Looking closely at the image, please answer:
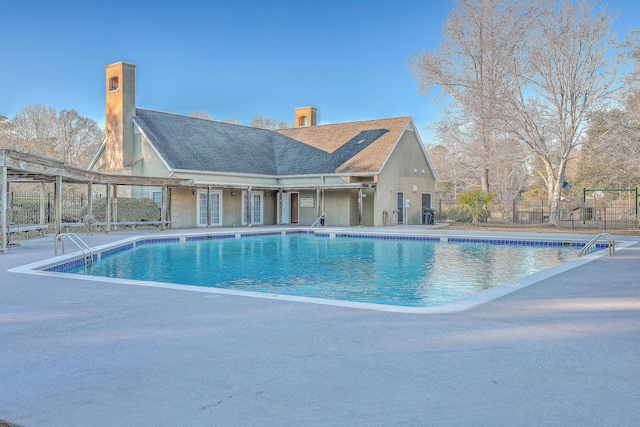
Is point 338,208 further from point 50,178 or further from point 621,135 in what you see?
point 50,178

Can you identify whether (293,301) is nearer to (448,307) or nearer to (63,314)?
(448,307)

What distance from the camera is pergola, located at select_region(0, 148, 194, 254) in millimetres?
12133

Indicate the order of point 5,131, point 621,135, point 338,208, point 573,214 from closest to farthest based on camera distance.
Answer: point 621,135 → point 338,208 → point 573,214 → point 5,131

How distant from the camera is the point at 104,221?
68.9 ft

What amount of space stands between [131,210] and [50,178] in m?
4.99

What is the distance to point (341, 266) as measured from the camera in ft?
39.9

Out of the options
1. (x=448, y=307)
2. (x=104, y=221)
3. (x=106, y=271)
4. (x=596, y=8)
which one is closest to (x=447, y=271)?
(x=448, y=307)

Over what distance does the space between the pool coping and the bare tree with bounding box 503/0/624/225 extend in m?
7.24

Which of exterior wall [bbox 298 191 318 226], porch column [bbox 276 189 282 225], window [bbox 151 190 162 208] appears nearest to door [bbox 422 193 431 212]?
exterior wall [bbox 298 191 318 226]

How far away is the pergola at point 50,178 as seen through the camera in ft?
39.8

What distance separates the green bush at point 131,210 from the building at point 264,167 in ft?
2.13

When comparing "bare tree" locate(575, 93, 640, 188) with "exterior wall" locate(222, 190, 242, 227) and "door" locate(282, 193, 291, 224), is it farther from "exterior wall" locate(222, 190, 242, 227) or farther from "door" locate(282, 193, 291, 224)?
"exterior wall" locate(222, 190, 242, 227)

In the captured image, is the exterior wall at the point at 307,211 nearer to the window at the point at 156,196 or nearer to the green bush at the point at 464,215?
the window at the point at 156,196

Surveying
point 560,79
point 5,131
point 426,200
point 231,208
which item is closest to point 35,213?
point 231,208
